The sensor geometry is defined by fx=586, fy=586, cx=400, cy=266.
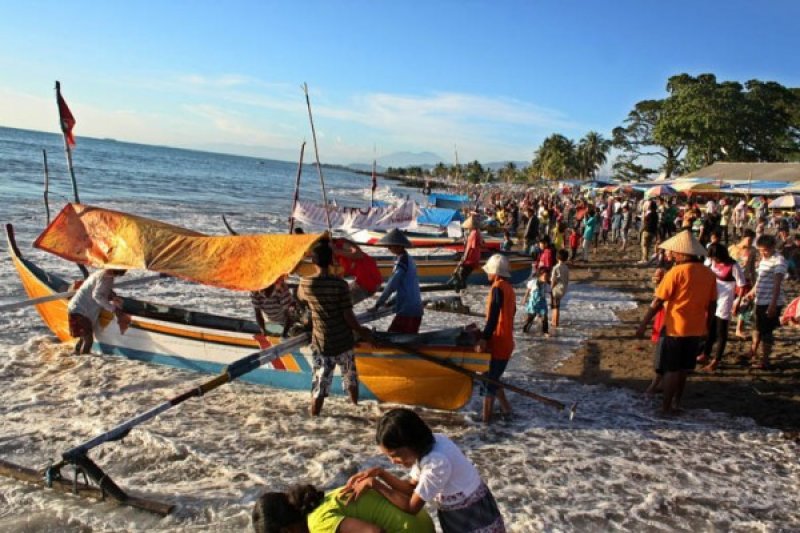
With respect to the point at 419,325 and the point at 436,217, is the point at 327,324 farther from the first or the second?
the point at 436,217

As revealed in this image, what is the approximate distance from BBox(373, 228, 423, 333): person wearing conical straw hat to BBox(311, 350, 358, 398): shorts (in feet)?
2.76

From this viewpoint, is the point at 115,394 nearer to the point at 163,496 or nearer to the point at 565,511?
the point at 163,496

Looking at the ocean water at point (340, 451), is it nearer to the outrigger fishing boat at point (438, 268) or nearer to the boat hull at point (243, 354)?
the boat hull at point (243, 354)

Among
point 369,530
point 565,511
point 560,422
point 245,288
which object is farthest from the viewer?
point 560,422

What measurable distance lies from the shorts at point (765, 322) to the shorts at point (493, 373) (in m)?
3.82

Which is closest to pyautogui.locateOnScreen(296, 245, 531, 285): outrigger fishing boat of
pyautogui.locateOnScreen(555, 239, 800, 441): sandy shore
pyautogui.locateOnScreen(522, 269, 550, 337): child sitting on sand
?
pyautogui.locateOnScreen(555, 239, 800, 441): sandy shore

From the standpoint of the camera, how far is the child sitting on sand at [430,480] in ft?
9.50

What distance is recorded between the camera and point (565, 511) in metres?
4.90

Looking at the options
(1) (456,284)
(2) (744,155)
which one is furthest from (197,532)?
(2) (744,155)

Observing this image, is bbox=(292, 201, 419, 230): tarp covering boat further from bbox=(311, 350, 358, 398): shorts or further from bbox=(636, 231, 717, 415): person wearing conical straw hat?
bbox=(636, 231, 717, 415): person wearing conical straw hat

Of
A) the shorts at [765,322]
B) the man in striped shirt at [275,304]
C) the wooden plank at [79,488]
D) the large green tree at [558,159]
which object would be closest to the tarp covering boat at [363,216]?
the man in striped shirt at [275,304]

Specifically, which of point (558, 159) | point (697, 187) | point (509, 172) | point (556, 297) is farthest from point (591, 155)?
point (556, 297)

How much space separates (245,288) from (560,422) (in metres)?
3.84

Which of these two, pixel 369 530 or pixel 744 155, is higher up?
pixel 744 155
